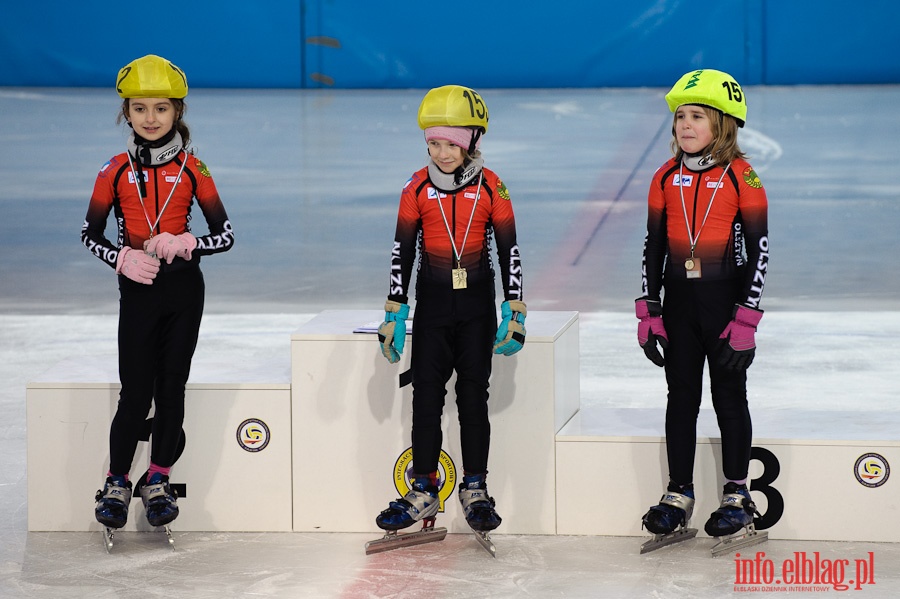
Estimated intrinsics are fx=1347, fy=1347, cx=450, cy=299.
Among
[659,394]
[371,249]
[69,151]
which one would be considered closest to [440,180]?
[659,394]

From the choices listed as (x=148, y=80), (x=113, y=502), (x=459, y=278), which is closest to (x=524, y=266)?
(x=459, y=278)

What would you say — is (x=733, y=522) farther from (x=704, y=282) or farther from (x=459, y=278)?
(x=459, y=278)

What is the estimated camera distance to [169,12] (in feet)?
75.2

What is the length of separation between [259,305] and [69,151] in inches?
323

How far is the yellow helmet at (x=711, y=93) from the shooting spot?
4.29 m

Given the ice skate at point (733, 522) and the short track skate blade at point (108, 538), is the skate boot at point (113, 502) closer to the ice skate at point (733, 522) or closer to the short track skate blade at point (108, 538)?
the short track skate blade at point (108, 538)

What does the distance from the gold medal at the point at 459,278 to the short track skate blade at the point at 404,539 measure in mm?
846

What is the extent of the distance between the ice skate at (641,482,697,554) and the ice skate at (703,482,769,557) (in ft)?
0.27

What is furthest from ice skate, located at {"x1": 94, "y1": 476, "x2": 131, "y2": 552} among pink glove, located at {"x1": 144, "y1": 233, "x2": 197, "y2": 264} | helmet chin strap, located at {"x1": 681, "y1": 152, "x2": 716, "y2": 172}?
helmet chin strap, located at {"x1": 681, "y1": 152, "x2": 716, "y2": 172}

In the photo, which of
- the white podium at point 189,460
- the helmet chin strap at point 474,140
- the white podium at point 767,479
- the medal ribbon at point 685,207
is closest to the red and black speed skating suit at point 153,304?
the white podium at point 189,460

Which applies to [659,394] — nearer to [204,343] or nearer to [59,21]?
[204,343]

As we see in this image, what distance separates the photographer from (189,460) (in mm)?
4688

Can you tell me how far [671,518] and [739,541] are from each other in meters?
0.26

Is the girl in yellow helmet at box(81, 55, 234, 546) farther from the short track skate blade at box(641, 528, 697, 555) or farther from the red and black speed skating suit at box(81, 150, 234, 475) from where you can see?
the short track skate blade at box(641, 528, 697, 555)
